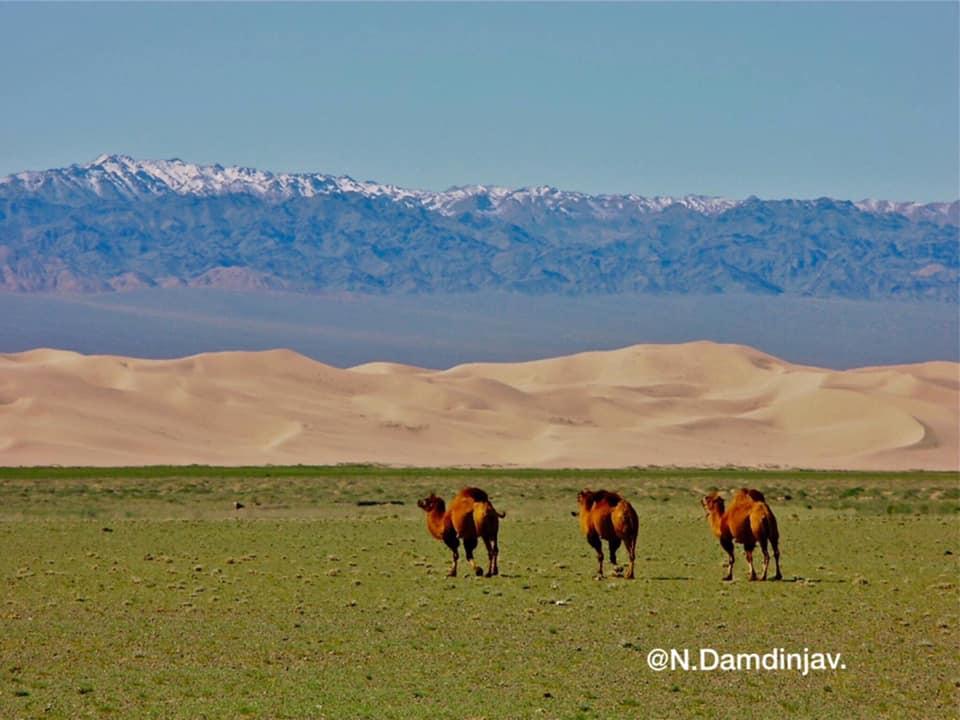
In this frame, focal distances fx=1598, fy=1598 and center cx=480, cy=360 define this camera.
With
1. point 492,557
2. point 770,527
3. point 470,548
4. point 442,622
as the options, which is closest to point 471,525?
point 470,548

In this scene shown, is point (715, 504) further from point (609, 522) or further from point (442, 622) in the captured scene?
point (442, 622)

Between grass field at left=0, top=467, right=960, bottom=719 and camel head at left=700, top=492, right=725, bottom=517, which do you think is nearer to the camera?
grass field at left=0, top=467, right=960, bottom=719

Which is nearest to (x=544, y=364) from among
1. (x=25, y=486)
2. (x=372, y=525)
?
(x=25, y=486)

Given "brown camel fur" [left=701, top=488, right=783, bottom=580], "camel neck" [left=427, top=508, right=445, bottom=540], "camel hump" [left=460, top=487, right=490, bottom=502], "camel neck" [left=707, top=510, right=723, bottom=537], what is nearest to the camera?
"brown camel fur" [left=701, top=488, right=783, bottom=580]

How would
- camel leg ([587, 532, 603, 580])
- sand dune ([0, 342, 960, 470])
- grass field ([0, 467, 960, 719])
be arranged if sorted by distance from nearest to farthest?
grass field ([0, 467, 960, 719])
camel leg ([587, 532, 603, 580])
sand dune ([0, 342, 960, 470])

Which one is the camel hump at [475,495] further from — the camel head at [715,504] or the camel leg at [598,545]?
the camel head at [715,504]

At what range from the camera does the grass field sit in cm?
1633

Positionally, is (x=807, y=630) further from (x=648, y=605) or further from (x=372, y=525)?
(x=372, y=525)

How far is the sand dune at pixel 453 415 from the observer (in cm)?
9988

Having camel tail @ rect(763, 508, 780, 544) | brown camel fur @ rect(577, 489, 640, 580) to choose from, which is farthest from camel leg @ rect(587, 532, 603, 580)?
camel tail @ rect(763, 508, 780, 544)

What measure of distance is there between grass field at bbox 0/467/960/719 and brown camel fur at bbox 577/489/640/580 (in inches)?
27.2

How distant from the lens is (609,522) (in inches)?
1024

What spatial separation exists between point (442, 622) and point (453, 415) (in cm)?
10030

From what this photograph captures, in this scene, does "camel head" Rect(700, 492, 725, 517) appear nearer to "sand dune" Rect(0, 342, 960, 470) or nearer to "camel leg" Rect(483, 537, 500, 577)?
"camel leg" Rect(483, 537, 500, 577)
